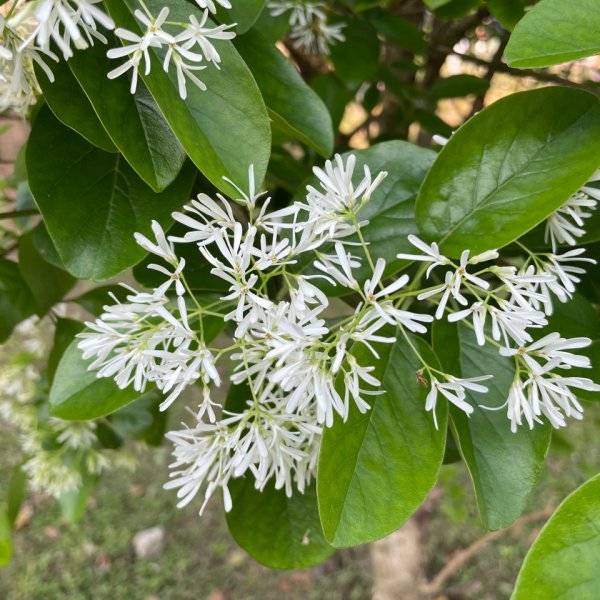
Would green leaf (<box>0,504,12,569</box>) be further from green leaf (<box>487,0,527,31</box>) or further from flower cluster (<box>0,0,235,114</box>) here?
green leaf (<box>487,0,527,31</box>)

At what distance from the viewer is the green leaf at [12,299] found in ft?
2.28

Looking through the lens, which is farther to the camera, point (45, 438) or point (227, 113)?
point (45, 438)

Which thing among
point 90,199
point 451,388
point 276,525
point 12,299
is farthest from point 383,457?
point 12,299

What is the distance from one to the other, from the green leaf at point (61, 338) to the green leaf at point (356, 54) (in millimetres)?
438

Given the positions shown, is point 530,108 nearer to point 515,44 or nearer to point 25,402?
point 515,44

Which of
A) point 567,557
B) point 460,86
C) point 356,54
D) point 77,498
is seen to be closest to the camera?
point 567,557

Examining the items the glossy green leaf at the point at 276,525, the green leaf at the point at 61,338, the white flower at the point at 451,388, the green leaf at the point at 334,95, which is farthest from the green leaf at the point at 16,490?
the white flower at the point at 451,388

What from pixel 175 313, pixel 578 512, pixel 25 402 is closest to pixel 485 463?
pixel 578 512

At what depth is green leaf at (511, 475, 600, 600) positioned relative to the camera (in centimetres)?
32

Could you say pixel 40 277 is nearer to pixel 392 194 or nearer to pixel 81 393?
pixel 81 393

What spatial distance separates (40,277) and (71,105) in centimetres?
32

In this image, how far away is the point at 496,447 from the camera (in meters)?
0.44

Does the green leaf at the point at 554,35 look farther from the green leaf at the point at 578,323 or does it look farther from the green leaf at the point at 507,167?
the green leaf at the point at 578,323

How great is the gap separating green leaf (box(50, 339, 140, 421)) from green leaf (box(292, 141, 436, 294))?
6.4 inches
